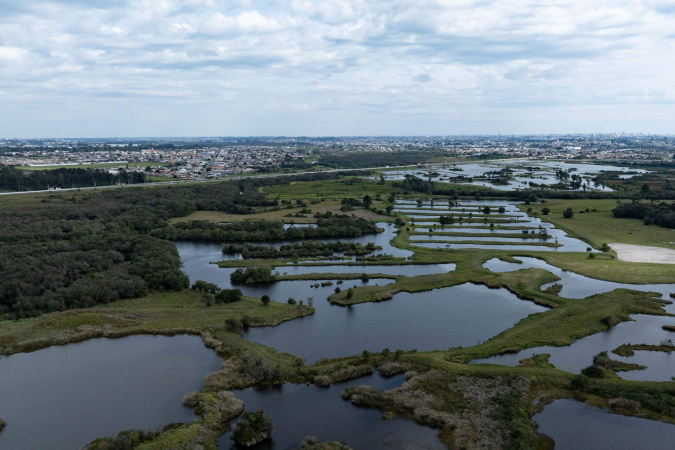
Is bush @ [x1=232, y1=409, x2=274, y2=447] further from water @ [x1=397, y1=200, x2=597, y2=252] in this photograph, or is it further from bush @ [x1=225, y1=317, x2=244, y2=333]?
water @ [x1=397, y1=200, x2=597, y2=252]

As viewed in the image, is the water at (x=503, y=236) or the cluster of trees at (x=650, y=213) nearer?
the water at (x=503, y=236)

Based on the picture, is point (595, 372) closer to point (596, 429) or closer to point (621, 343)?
point (596, 429)

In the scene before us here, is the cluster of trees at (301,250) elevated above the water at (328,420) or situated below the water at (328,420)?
above

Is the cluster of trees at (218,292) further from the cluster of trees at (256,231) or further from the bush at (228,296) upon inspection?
the cluster of trees at (256,231)

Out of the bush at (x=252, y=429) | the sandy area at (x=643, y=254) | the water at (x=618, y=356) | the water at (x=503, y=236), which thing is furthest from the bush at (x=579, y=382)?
the water at (x=503, y=236)

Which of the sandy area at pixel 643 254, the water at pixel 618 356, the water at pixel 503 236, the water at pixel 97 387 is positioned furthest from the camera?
the water at pixel 503 236

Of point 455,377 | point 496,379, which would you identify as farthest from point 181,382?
point 496,379
